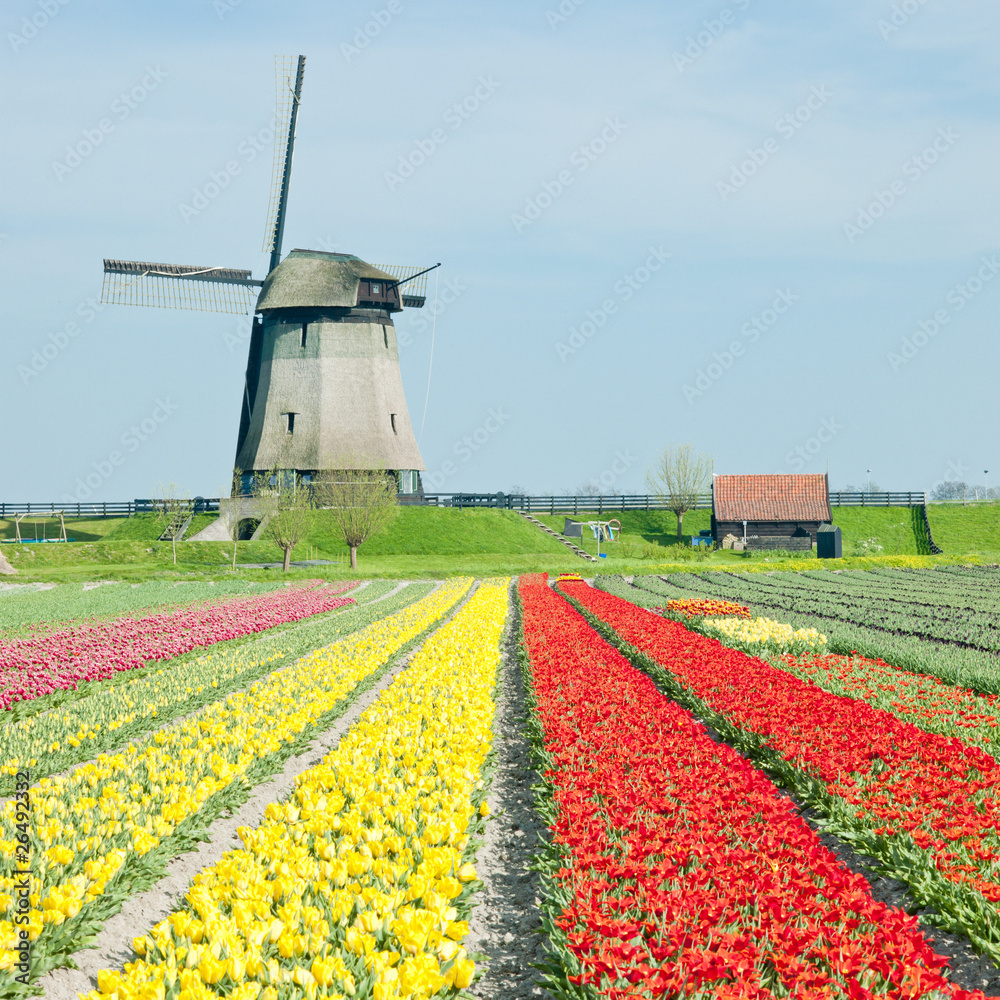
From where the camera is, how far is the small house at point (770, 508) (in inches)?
2333

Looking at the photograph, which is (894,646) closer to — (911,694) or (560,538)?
(911,694)

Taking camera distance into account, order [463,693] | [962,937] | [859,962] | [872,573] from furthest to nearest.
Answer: [872,573] → [463,693] → [962,937] → [859,962]

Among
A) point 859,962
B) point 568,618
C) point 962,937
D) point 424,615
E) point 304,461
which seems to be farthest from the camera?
point 304,461

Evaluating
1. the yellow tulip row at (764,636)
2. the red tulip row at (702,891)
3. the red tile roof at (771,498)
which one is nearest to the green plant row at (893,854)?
the red tulip row at (702,891)

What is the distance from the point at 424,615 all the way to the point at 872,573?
90.0 feet

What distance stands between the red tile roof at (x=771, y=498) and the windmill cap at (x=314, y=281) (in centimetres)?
2658

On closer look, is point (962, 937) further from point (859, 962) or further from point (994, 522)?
point (994, 522)

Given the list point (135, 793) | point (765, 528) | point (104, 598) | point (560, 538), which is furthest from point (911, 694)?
point (765, 528)

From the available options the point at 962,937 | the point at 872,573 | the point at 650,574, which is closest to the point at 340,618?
the point at 962,937

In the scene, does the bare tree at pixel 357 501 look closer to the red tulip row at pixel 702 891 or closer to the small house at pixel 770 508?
the small house at pixel 770 508

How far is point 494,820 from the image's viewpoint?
318 inches

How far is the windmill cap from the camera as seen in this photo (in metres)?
50.4

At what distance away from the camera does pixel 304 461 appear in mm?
50406

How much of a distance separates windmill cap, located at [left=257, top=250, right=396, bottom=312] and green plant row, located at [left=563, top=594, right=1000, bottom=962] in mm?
44091
